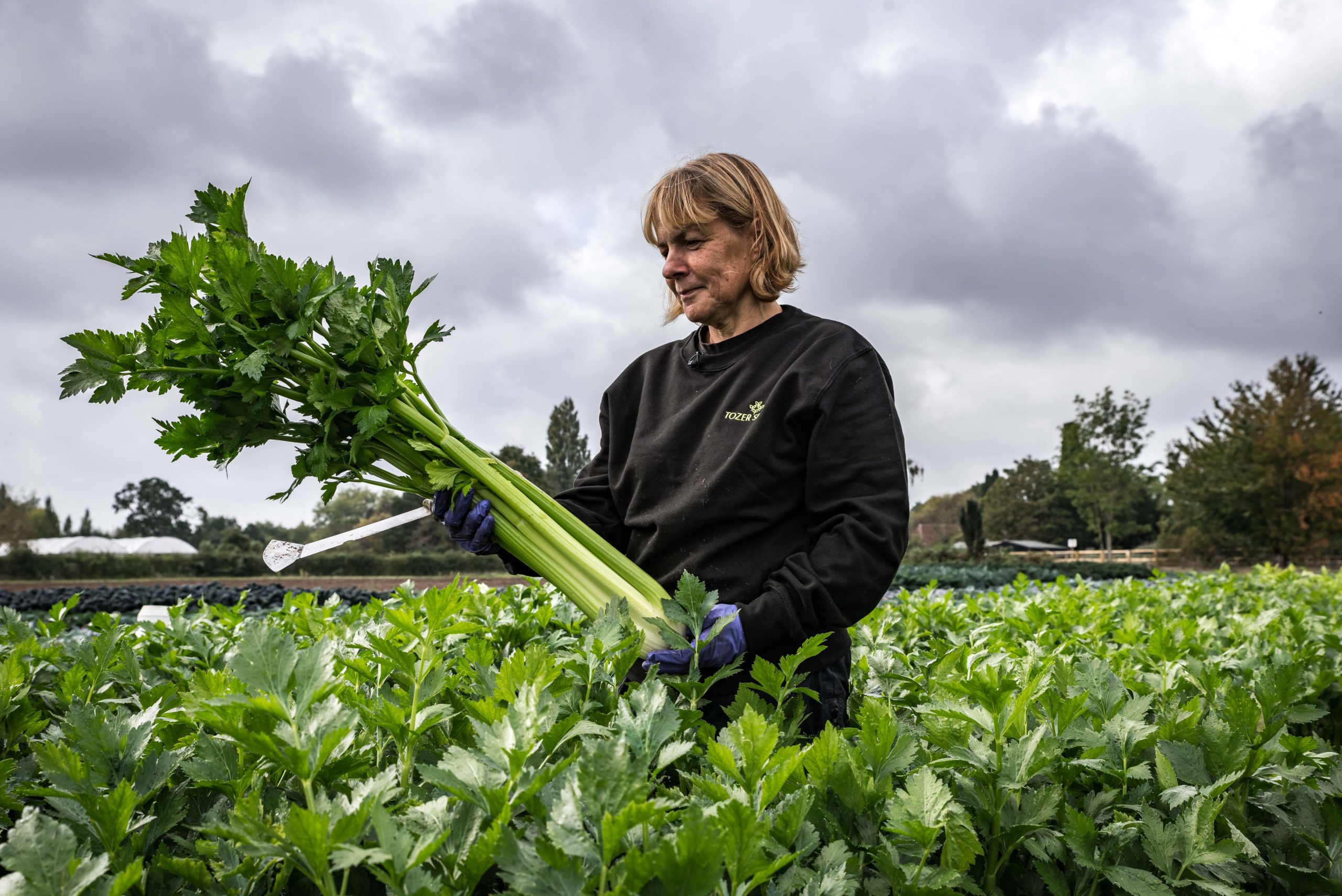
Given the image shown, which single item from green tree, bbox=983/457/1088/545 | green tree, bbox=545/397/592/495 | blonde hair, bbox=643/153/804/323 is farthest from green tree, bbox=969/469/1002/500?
blonde hair, bbox=643/153/804/323

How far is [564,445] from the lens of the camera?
228 feet

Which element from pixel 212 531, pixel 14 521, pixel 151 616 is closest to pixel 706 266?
pixel 151 616

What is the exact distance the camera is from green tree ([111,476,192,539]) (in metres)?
93.1

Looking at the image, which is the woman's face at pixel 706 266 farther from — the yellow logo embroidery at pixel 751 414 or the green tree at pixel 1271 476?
the green tree at pixel 1271 476

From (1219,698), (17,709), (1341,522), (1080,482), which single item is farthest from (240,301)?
(1080,482)

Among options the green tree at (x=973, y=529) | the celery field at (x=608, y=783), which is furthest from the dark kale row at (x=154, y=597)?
the green tree at (x=973, y=529)

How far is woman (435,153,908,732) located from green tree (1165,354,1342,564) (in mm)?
35294

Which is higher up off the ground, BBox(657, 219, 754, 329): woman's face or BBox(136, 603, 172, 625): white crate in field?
BBox(657, 219, 754, 329): woman's face

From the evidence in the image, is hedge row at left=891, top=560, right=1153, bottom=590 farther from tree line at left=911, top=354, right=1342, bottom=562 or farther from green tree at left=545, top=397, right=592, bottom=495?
green tree at left=545, top=397, right=592, bottom=495

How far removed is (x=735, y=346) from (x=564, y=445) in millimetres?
67512

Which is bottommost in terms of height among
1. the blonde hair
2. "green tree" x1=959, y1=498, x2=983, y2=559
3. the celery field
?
the celery field

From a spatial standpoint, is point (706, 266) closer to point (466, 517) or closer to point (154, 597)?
point (466, 517)

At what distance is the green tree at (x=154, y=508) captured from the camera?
9306 cm

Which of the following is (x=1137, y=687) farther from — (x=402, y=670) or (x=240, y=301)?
(x=240, y=301)
